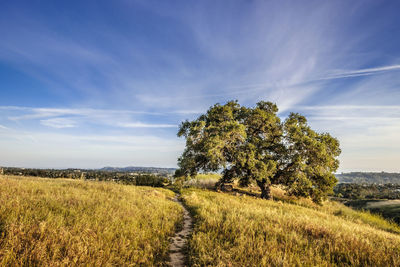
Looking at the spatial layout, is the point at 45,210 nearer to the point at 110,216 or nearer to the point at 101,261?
the point at 110,216

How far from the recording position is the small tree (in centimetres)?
1557

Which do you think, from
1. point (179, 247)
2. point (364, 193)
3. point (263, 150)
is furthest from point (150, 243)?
point (364, 193)

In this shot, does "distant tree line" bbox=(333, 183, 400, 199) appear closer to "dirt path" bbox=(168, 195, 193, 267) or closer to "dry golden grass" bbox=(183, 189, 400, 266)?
"dry golden grass" bbox=(183, 189, 400, 266)

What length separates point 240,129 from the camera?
51.4 feet

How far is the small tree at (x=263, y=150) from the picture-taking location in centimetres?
1557

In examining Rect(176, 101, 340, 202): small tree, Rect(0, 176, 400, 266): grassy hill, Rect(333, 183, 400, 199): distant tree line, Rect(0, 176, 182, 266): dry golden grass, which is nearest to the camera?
Rect(0, 176, 182, 266): dry golden grass

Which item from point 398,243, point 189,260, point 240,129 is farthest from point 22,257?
point 240,129

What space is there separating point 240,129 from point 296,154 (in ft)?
18.9

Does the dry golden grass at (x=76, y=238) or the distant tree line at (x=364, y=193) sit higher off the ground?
the dry golden grass at (x=76, y=238)

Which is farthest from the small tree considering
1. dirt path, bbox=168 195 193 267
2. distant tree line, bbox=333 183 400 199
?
distant tree line, bbox=333 183 400 199

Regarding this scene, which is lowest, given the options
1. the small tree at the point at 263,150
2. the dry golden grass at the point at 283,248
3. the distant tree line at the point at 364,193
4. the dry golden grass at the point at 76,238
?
the distant tree line at the point at 364,193

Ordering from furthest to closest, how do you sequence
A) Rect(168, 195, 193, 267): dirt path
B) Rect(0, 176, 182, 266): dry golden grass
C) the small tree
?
1. the small tree
2. Rect(168, 195, 193, 267): dirt path
3. Rect(0, 176, 182, 266): dry golden grass

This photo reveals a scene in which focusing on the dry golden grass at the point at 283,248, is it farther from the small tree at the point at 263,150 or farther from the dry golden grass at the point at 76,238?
the small tree at the point at 263,150

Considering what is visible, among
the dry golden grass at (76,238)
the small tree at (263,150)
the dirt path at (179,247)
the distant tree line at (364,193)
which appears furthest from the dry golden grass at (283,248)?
the distant tree line at (364,193)
